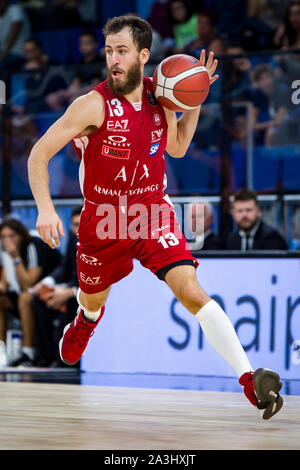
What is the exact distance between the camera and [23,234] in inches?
378

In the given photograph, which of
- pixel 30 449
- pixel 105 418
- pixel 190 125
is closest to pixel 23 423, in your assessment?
pixel 105 418

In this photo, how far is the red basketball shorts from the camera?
5098 mm

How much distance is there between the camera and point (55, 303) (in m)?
9.06

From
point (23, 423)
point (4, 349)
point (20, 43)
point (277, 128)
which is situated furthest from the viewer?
point (20, 43)

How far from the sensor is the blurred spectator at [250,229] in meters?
8.21

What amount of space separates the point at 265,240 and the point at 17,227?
290 centimetres

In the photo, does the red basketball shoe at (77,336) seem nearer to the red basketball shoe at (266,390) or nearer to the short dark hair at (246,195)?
the red basketball shoe at (266,390)

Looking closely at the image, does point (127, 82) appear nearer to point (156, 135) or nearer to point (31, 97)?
point (156, 135)

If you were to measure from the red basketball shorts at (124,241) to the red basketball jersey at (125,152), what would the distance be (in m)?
0.08

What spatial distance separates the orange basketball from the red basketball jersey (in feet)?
0.29

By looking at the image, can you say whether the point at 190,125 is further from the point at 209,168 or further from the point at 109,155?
the point at 209,168

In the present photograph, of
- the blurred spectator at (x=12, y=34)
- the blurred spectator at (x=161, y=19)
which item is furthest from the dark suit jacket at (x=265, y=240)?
the blurred spectator at (x=12, y=34)

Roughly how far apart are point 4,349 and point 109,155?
4.74 meters

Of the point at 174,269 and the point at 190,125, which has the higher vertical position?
the point at 190,125
